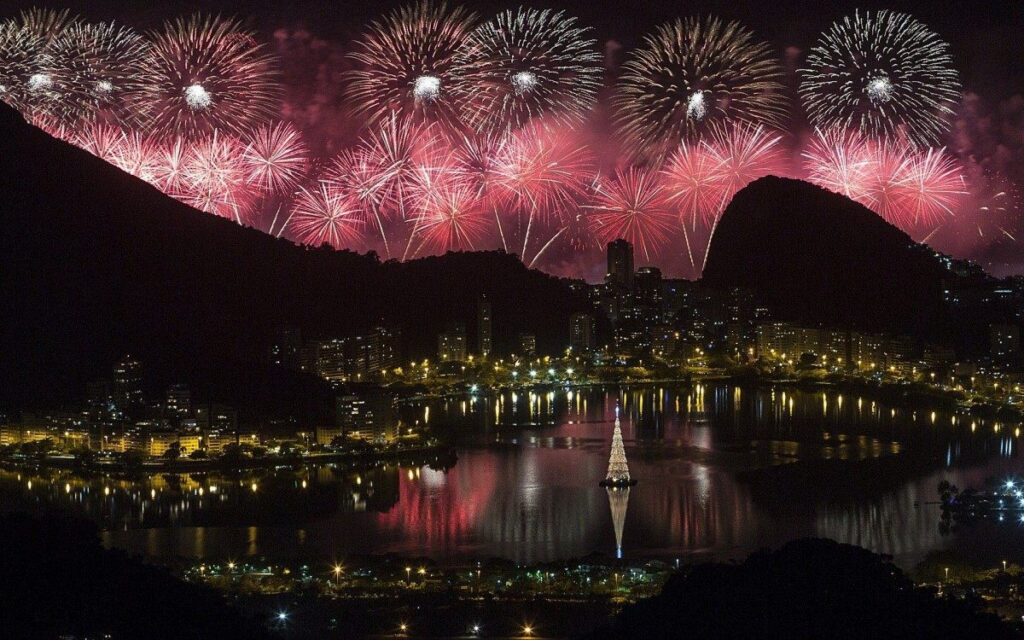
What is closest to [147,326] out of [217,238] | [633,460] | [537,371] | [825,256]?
[217,238]

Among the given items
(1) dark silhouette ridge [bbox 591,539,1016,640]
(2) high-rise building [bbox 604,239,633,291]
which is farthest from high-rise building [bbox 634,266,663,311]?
(1) dark silhouette ridge [bbox 591,539,1016,640]

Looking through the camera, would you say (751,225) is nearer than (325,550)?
No

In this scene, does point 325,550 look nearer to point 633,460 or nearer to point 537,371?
point 633,460

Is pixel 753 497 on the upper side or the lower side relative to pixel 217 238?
lower

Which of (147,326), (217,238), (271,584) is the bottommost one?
(271,584)

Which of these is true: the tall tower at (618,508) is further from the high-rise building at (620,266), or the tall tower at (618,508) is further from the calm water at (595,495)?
the high-rise building at (620,266)

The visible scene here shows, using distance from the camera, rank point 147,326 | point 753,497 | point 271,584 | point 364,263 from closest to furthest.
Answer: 1. point 271,584
2. point 753,497
3. point 147,326
4. point 364,263

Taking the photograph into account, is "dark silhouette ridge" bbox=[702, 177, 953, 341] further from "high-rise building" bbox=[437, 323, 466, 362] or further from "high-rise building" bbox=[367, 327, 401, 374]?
"high-rise building" bbox=[367, 327, 401, 374]
